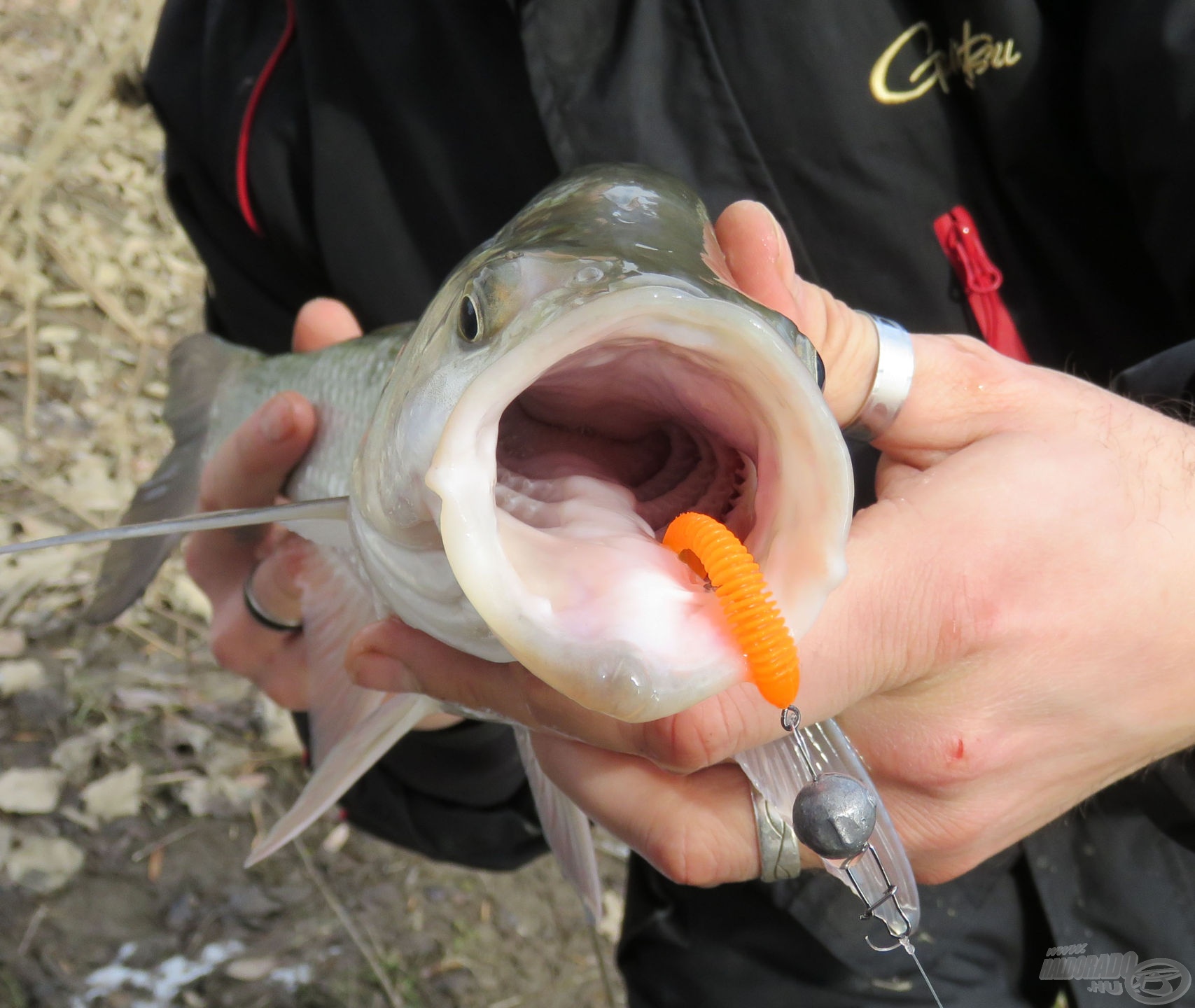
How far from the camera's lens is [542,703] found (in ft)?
2.91

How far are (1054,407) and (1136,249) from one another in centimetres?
54

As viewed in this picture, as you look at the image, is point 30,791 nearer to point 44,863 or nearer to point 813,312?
point 44,863

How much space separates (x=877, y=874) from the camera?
882 millimetres

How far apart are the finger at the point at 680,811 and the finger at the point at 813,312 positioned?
43 cm

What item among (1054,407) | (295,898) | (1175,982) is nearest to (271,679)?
(295,898)

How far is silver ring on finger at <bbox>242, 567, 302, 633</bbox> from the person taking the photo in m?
1.65

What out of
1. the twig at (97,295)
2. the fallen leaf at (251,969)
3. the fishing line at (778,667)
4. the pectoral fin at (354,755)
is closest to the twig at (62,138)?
the twig at (97,295)

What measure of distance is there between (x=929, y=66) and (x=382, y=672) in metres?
1.13

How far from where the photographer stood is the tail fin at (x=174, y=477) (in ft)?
5.97

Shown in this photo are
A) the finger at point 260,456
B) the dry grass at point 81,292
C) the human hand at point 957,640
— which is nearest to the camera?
the human hand at point 957,640

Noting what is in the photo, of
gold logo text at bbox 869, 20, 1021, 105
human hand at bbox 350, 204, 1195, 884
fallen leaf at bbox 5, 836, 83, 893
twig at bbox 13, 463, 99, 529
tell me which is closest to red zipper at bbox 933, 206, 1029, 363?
gold logo text at bbox 869, 20, 1021, 105

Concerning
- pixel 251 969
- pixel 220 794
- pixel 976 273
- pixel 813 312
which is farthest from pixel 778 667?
pixel 220 794

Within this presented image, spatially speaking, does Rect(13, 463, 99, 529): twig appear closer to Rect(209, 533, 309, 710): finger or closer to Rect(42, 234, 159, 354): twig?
Rect(42, 234, 159, 354): twig

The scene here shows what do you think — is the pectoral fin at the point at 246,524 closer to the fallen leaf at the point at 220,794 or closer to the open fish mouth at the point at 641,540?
the open fish mouth at the point at 641,540
